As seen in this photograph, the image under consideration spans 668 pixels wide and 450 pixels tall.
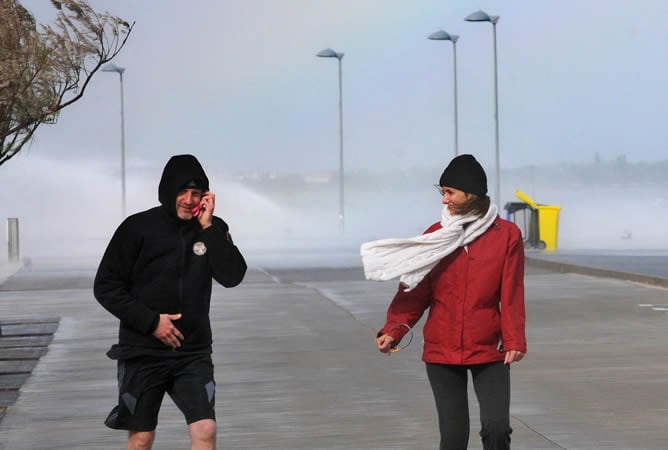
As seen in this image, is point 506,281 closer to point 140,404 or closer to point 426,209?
point 140,404

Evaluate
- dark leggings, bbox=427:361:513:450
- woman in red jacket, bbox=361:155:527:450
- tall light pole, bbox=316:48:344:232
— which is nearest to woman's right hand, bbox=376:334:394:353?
woman in red jacket, bbox=361:155:527:450

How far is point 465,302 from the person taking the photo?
263 inches

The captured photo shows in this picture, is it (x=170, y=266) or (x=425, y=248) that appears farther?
(x=425, y=248)

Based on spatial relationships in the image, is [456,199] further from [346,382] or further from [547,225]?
[547,225]

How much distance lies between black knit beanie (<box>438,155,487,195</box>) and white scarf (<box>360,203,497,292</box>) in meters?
0.12

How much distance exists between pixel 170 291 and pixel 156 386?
16.2 inches

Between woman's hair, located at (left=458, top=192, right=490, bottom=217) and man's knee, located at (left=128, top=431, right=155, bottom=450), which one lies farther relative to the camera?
woman's hair, located at (left=458, top=192, right=490, bottom=217)

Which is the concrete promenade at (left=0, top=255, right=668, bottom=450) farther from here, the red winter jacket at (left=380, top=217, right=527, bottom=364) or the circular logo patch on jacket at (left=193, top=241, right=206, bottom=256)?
the circular logo patch on jacket at (left=193, top=241, right=206, bottom=256)

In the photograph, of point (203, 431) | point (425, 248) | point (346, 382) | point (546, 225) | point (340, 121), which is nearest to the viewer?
point (203, 431)

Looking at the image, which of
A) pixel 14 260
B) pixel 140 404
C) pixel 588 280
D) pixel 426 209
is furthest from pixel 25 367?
pixel 426 209

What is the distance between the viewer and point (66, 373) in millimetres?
13297

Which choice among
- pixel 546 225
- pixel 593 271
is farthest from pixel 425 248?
pixel 546 225

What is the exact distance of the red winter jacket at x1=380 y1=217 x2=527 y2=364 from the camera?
6668 millimetres

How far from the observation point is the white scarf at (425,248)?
6676 mm
